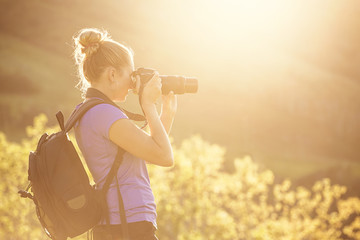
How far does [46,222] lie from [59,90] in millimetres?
65560

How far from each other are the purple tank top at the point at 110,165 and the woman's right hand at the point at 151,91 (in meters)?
0.18

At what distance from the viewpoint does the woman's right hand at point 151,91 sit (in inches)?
80.5

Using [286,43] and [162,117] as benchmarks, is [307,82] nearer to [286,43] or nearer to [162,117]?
[286,43]

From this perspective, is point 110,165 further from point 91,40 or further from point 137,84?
point 91,40

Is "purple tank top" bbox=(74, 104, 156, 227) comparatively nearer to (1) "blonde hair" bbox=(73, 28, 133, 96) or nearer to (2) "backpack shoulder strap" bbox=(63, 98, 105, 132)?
(2) "backpack shoulder strap" bbox=(63, 98, 105, 132)

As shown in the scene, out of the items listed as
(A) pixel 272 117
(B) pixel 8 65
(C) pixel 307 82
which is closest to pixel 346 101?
(C) pixel 307 82

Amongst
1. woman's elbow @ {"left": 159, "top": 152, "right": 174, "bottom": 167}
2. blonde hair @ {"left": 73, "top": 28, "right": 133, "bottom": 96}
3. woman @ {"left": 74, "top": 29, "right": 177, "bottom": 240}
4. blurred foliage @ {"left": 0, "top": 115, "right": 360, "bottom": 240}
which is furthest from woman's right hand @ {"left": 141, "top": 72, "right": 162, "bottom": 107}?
blurred foliage @ {"left": 0, "top": 115, "right": 360, "bottom": 240}

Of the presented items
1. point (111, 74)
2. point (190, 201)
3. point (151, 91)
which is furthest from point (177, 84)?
point (190, 201)

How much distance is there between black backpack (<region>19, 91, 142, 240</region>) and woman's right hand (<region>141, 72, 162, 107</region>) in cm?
22

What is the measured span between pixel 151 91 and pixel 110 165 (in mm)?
411

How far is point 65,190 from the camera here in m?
1.87

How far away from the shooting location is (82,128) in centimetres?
199

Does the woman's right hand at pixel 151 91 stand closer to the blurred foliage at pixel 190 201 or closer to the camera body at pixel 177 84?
the camera body at pixel 177 84

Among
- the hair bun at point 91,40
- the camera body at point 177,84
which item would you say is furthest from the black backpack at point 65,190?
the camera body at point 177,84
